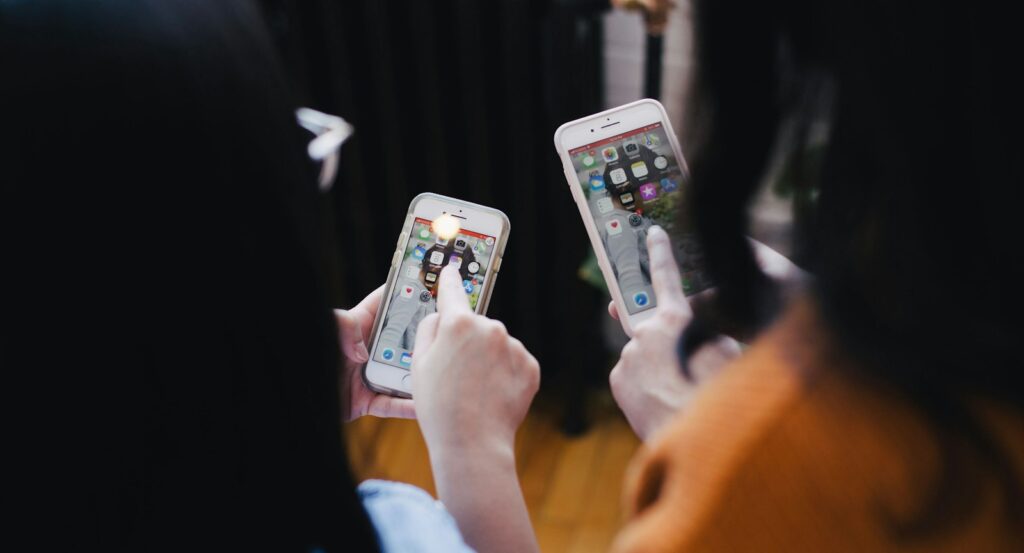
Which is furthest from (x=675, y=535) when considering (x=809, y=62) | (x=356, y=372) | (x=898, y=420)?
(x=356, y=372)

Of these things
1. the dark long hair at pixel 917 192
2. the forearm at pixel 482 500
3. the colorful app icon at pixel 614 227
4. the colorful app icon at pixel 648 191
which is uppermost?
the dark long hair at pixel 917 192

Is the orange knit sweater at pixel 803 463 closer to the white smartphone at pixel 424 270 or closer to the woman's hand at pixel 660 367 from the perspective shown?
the woman's hand at pixel 660 367

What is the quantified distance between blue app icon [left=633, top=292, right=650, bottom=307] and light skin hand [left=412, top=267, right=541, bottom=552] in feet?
0.42

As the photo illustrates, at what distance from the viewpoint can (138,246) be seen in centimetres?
37

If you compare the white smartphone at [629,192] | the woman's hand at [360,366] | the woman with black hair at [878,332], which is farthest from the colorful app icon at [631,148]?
the woman with black hair at [878,332]

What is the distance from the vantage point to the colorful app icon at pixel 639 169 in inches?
31.6

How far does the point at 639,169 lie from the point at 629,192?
0.08 ft

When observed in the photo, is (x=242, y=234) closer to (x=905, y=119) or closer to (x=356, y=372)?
(x=905, y=119)

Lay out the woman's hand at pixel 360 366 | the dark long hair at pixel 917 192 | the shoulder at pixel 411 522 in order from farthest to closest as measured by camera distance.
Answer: the woman's hand at pixel 360 366
the shoulder at pixel 411 522
the dark long hair at pixel 917 192

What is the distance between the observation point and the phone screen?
786 millimetres

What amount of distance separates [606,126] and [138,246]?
20.7 inches

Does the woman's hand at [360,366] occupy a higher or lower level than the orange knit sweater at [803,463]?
lower

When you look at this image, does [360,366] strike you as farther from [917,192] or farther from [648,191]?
[917,192]

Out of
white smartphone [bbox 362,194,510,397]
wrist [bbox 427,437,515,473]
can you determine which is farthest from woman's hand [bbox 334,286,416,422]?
wrist [bbox 427,437,515,473]
